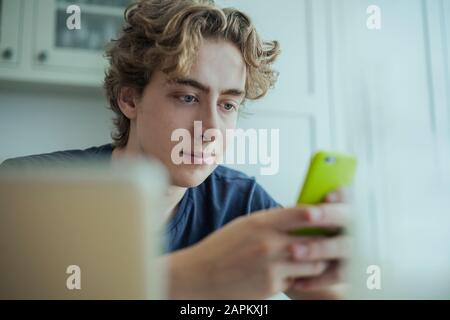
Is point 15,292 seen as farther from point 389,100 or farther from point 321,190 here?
point 389,100

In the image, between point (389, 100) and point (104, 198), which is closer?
point (104, 198)

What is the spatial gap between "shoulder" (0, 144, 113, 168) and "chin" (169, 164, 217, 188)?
0.16 metres

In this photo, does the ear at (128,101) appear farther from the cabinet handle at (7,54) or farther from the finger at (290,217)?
the finger at (290,217)

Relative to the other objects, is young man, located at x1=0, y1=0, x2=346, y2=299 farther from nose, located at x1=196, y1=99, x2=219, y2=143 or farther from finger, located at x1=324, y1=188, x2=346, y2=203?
finger, located at x1=324, y1=188, x2=346, y2=203

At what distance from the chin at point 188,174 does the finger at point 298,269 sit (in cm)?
41

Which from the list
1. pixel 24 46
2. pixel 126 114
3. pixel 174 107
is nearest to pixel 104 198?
pixel 174 107

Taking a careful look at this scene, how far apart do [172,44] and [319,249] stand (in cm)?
56

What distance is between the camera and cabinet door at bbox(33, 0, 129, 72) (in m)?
0.97

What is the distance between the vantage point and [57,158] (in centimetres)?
87

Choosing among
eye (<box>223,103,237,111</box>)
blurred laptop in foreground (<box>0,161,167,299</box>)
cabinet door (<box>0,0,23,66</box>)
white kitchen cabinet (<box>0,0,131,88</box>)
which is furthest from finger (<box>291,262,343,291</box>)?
cabinet door (<box>0,0,23,66</box>)

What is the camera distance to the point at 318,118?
1.07 metres

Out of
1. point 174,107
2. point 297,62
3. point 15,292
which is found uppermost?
point 297,62

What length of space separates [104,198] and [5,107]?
0.76 m

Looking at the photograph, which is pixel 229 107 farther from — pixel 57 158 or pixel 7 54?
pixel 7 54
